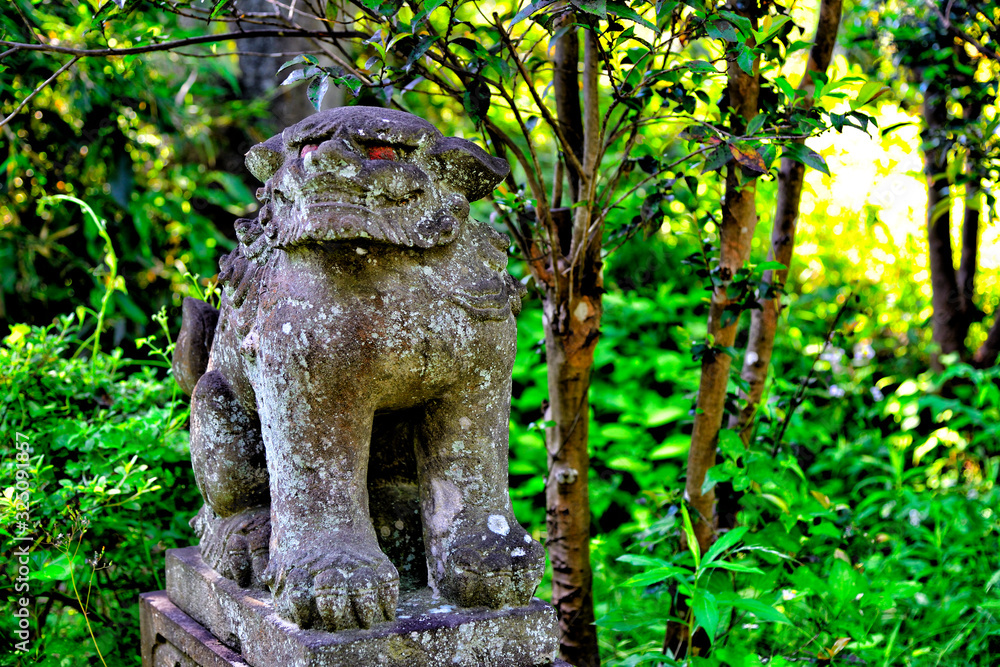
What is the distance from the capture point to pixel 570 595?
2.22m

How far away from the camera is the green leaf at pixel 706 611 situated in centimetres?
164

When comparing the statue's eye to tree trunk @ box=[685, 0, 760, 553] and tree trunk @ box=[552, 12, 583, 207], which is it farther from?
tree trunk @ box=[685, 0, 760, 553]

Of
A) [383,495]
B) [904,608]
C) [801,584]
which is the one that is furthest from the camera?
[904,608]

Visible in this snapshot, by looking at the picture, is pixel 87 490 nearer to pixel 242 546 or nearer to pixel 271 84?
pixel 242 546

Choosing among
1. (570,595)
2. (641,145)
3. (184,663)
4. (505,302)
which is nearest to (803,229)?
(641,145)

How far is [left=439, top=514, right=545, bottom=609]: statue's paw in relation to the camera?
4.79 feet

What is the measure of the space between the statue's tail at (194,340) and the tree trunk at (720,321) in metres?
1.19

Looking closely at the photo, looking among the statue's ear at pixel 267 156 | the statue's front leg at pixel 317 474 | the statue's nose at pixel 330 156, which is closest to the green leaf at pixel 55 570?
the statue's front leg at pixel 317 474

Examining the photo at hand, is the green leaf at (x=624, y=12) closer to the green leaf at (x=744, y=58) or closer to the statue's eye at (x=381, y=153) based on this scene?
the green leaf at (x=744, y=58)

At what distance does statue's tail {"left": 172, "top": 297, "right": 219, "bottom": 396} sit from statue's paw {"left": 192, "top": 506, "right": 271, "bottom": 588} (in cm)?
36

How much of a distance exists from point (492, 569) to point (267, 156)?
2.72 feet

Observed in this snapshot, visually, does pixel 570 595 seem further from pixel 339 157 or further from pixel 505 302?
pixel 339 157

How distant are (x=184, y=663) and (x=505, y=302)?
1.01 meters

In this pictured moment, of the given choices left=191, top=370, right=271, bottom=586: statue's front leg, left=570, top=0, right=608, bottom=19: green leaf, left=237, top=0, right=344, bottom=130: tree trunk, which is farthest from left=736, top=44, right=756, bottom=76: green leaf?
left=237, top=0, right=344, bottom=130: tree trunk
